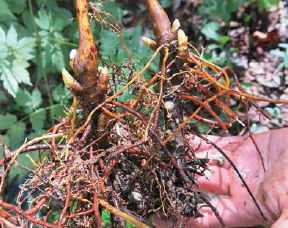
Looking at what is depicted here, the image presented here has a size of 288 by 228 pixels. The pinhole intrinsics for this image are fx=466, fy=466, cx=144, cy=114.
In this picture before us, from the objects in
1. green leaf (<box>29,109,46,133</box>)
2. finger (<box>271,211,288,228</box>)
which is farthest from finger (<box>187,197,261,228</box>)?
green leaf (<box>29,109,46,133</box>)

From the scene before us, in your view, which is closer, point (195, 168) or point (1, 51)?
point (195, 168)

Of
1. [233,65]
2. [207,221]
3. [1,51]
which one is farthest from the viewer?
[233,65]

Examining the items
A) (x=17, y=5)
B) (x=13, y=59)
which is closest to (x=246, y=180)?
(x=13, y=59)

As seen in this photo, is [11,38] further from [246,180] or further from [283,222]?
[283,222]

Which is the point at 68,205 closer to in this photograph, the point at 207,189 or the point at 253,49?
the point at 207,189

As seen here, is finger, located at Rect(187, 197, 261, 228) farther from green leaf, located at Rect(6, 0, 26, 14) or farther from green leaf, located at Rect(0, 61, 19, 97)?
green leaf, located at Rect(6, 0, 26, 14)

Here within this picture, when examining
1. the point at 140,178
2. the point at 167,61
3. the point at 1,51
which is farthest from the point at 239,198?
the point at 1,51

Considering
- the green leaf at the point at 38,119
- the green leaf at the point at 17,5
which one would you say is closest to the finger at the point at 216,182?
the green leaf at the point at 38,119
